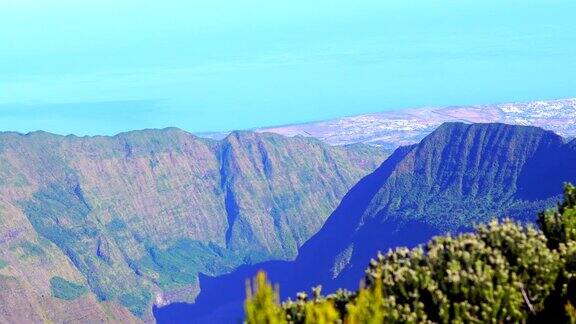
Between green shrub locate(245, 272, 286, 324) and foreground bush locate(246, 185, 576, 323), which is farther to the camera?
foreground bush locate(246, 185, 576, 323)

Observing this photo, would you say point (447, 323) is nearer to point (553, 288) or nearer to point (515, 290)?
point (515, 290)

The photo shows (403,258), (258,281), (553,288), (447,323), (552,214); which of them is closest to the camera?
(258,281)

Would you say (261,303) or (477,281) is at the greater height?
(261,303)

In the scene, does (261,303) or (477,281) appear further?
(477,281)

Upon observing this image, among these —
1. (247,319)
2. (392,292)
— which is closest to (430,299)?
(392,292)

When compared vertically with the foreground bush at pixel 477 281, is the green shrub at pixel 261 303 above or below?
above

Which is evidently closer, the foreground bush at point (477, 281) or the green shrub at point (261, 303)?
the green shrub at point (261, 303)

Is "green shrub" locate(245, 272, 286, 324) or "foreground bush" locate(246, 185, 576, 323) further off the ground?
"green shrub" locate(245, 272, 286, 324)

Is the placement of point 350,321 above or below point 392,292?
above
